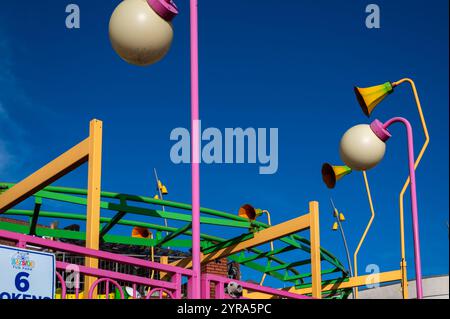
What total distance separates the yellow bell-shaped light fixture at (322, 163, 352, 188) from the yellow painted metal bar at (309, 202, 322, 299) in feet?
3.06

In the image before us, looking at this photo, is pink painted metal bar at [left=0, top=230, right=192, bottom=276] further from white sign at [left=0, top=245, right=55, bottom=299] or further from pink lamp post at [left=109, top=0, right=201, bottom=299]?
pink lamp post at [left=109, top=0, right=201, bottom=299]

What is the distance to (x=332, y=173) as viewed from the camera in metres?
12.5

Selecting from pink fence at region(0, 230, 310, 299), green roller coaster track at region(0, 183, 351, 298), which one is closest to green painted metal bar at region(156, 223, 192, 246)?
green roller coaster track at region(0, 183, 351, 298)

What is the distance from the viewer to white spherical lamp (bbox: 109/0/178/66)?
23.5 feet

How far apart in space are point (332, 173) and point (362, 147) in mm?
2179

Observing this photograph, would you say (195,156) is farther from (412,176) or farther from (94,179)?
(412,176)

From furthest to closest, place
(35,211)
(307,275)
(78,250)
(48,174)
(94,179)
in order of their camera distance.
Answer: (307,275) → (35,211) → (48,174) → (94,179) → (78,250)

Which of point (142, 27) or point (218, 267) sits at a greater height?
point (142, 27)

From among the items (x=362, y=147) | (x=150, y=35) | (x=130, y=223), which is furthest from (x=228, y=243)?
(x=150, y=35)

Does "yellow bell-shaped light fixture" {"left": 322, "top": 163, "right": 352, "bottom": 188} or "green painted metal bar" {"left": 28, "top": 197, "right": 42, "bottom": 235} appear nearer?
"green painted metal bar" {"left": 28, "top": 197, "right": 42, "bottom": 235}

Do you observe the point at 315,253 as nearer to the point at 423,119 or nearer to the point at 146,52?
the point at 423,119
